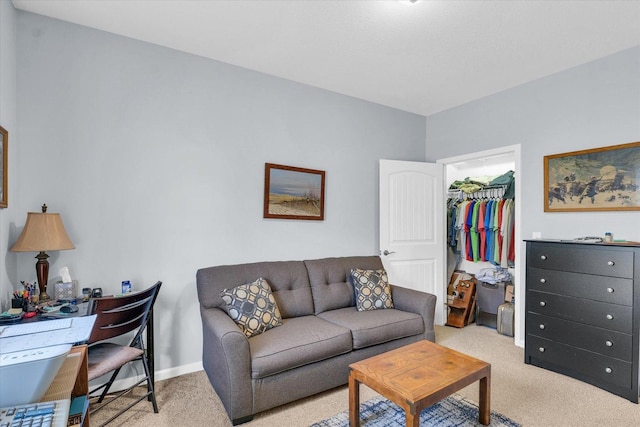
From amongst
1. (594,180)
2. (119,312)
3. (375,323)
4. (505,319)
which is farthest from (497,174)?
(119,312)

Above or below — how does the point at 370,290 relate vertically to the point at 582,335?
above

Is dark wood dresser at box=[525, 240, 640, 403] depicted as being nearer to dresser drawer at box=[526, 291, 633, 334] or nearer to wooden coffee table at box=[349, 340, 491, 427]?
Answer: dresser drawer at box=[526, 291, 633, 334]

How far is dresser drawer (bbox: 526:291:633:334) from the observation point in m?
2.44

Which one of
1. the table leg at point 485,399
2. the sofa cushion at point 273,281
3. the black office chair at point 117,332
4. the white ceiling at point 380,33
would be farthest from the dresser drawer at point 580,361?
the black office chair at point 117,332

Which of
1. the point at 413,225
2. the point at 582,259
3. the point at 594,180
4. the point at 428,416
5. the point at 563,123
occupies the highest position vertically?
the point at 563,123

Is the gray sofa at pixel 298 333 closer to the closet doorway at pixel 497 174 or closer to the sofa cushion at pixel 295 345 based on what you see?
the sofa cushion at pixel 295 345

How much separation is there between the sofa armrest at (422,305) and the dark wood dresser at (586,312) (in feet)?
2.75

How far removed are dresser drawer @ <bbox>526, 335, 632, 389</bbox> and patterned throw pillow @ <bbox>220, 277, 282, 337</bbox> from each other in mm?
2231

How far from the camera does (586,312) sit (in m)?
2.61

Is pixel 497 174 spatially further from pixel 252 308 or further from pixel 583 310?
pixel 252 308

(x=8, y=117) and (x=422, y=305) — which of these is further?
(x=422, y=305)

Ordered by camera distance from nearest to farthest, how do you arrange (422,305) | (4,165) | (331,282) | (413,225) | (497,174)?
(4,165) < (422,305) < (331,282) < (413,225) < (497,174)

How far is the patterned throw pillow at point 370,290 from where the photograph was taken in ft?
10.2

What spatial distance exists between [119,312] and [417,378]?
5.74 feet
